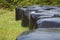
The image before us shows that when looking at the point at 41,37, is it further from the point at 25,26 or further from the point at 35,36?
the point at 25,26

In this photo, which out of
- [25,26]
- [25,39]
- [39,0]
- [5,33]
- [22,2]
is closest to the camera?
[25,39]

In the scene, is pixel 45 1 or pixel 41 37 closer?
pixel 41 37

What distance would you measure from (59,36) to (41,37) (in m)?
0.17

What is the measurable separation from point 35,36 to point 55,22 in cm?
154

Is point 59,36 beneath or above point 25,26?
above

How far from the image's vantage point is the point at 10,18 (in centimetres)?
1034

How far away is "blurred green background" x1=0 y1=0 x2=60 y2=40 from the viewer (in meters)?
6.61

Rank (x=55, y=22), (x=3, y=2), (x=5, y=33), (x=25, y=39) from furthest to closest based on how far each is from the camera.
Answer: (x=3, y=2), (x=5, y=33), (x=55, y=22), (x=25, y=39)

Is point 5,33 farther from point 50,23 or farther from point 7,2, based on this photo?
point 7,2

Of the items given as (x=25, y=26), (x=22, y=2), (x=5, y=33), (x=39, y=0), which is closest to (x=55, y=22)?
(x=5, y=33)

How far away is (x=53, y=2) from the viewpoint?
41.5 ft

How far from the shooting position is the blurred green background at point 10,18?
661 cm

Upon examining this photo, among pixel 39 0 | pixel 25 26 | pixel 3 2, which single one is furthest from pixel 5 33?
pixel 3 2

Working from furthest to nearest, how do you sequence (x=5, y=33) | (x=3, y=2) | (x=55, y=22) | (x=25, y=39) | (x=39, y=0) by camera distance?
(x=3, y=2), (x=39, y=0), (x=5, y=33), (x=55, y=22), (x=25, y=39)
